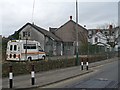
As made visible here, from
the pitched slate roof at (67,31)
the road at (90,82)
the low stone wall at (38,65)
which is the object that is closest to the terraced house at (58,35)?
the pitched slate roof at (67,31)

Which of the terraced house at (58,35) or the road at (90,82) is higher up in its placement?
the terraced house at (58,35)

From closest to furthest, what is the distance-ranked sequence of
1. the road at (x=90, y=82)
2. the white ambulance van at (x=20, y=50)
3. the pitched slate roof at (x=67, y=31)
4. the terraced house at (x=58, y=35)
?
1. the road at (x=90, y=82)
2. the white ambulance van at (x=20, y=50)
3. the terraced house at (x=58, y=35)
4. the pitched slate roof at (x=67, y=31)

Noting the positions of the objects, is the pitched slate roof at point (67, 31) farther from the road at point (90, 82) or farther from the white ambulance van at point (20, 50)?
the road at point (90, 82)

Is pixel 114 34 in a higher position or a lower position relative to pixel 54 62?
higher

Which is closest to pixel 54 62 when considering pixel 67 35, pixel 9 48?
pixel 9 48

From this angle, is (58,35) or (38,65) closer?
(38,65)

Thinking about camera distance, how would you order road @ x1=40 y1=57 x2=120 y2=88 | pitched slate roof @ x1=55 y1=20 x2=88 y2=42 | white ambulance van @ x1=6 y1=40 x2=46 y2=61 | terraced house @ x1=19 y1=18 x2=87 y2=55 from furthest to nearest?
pitched slate roof @ x1=55 y1=20 x2=88 y2=42 → terraced house @ x1=19 y1=18 x2=87 y2=55 → white ambulance van @ x1=6 y1=40 x2=46 y2=61 → road @ x1=40 y1=57 x2=120 y2=88

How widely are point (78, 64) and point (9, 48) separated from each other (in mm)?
7727

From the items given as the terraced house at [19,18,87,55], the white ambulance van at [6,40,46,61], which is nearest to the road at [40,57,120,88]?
the white ambulance van at [6,40,46,61]

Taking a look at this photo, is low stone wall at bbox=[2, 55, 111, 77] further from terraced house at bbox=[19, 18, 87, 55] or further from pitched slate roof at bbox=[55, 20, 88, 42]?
pitched slate roof at bbox=[55, 20, 88, 42]

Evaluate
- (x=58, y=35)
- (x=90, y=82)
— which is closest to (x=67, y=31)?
(x=58, y=35)

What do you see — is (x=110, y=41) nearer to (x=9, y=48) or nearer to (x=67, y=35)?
(x=67, y=35)

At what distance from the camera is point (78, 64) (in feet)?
92.9

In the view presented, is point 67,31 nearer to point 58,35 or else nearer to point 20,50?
point 58,35
